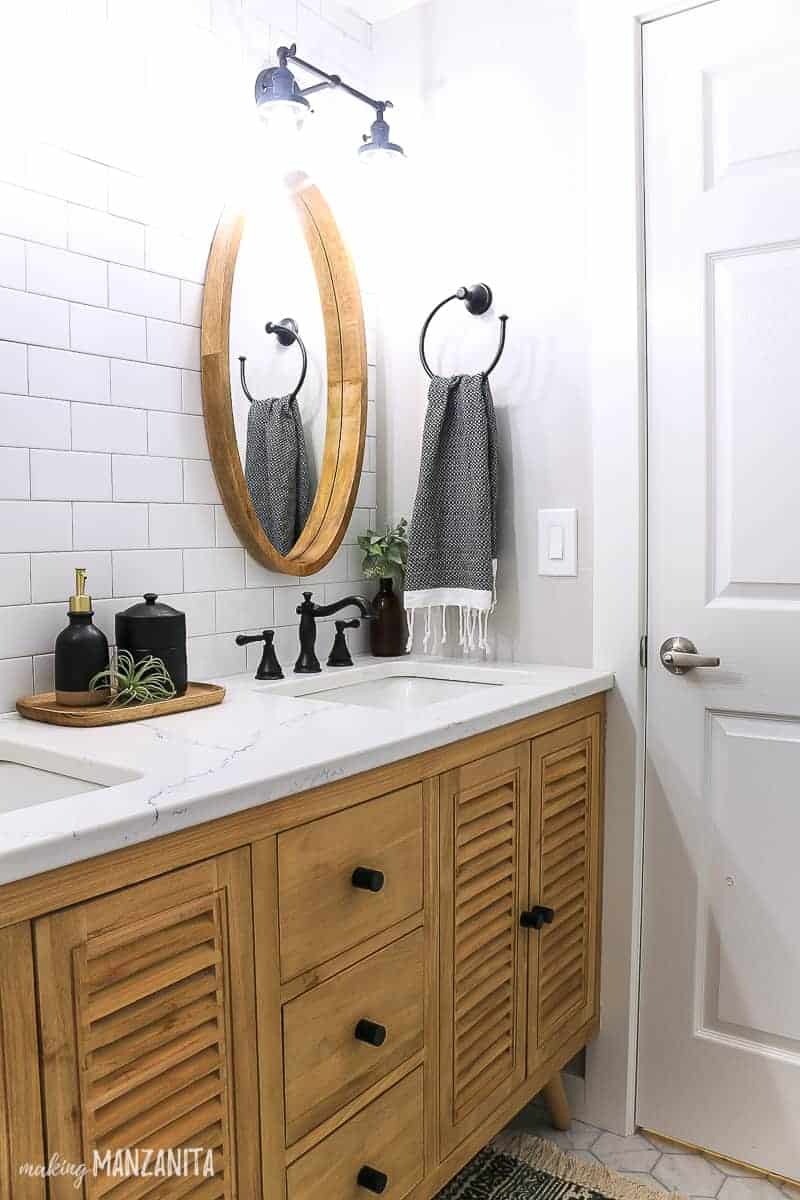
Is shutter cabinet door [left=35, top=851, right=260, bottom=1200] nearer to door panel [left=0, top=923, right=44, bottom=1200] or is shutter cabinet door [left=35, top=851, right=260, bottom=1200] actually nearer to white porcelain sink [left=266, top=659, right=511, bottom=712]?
door panel [left=0, top=923, right=44, bottom=1200]

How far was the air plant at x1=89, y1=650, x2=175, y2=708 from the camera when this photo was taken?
1.50m

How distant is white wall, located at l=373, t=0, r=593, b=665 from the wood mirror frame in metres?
0.14

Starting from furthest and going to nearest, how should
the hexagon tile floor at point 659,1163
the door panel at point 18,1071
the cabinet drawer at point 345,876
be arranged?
the hexagon tile floor at point 659,1163
the cabinet drawer at point 345,876
the door panel at point 18,1071

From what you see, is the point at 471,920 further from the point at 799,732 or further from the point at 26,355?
the point at 26,355

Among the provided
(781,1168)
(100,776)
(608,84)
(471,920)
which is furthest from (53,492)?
(781,1168)

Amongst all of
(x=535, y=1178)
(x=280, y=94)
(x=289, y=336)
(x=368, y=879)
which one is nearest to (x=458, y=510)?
(x=289, y=336)

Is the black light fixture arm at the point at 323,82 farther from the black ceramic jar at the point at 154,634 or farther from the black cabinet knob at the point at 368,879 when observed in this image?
the black cabinet knob at the point at 368,879

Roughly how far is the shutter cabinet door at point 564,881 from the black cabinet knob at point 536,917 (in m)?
0.03

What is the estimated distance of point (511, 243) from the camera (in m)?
2.03

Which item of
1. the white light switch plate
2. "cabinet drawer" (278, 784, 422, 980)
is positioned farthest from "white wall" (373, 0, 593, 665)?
"cabinet drawer" (278, 784, 422, 980)

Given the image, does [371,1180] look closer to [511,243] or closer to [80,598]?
[80,598]

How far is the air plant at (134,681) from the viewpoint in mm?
1503

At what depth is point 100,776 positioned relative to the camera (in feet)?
3.98

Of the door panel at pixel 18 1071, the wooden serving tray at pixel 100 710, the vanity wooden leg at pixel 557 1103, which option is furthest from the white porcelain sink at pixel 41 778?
the vanity wooden leg at pixel 557 1103
